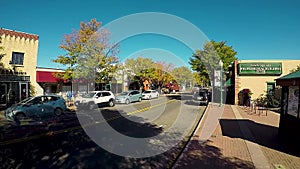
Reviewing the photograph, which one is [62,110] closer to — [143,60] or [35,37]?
[35,37]

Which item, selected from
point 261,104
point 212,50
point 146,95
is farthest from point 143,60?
point 261,104

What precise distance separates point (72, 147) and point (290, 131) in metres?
8.14

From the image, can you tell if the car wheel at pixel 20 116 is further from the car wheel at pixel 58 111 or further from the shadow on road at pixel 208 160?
the shadow on road at pixel 208 160

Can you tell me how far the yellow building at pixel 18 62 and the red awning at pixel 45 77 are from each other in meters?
1.32

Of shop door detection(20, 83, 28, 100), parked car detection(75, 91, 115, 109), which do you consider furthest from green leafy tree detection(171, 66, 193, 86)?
shop door detection(20, 83, 28, 100)

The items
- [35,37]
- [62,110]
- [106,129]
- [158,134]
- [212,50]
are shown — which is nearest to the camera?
[158,134]

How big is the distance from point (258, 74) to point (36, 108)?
69.5ft

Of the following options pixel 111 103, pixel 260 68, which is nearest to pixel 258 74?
pixel 260 68

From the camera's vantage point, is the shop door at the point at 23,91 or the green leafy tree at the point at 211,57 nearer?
the shop door at the point at 23,91

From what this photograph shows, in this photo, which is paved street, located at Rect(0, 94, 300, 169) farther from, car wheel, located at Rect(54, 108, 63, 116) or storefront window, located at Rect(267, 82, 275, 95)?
storefront window, located at Rect(267, 82, 275, 95)

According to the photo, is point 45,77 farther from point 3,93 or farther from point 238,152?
point 238,152

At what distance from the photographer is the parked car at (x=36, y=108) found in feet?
38.1

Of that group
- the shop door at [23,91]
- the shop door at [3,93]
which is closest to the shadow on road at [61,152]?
the shop door at [3,93]

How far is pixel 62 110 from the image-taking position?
47.1ft
